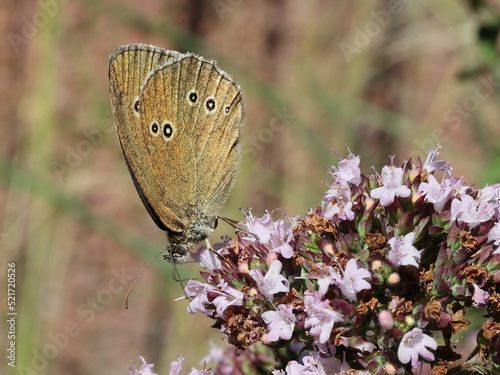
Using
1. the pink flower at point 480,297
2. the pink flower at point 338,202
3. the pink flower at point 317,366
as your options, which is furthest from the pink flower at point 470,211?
the pink flower at point 317,366

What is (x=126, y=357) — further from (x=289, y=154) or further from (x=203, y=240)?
(x=203, y=240)

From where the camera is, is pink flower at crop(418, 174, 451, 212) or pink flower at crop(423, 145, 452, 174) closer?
pink flower at crop(418, 174, 451, 212)

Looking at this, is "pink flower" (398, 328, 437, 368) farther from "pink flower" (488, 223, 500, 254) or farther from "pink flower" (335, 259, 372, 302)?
"pink flower" (488, 223, 500, 254)
